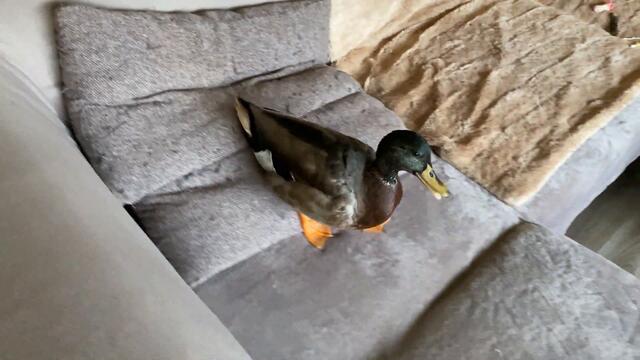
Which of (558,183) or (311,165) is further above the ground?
(311,165)

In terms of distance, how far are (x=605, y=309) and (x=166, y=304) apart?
69 centimetres

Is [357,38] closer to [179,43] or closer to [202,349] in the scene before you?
[179,43]

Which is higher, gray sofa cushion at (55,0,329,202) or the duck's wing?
gray sofa cushion at (55,0,329,202)

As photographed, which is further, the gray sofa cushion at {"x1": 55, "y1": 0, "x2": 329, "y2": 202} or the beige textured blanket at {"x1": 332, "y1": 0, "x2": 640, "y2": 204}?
the beige textured blanket at {"x1": 332, "y1": 0, "x2": 640, "y2": 204}

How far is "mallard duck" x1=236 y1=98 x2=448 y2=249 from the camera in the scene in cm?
100

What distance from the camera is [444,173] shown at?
121cm

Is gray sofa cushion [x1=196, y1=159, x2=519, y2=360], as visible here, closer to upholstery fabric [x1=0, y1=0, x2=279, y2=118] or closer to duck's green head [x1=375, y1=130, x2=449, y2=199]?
duck's green head [x1=375, y1=130, x2=449, y2=199]

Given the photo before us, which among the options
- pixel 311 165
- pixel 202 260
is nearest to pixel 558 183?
pixel 311 165

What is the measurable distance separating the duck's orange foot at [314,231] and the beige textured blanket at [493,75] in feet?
1.09

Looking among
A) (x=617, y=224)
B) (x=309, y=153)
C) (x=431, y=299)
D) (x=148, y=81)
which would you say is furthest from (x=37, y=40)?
(x=617, y=224)

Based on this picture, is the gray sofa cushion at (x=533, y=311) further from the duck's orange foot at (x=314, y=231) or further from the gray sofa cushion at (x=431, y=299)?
the duck's orange foot at (x=314, y=231)

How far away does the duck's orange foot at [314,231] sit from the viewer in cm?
107

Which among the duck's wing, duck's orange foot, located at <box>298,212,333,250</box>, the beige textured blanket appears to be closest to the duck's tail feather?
the duck's wing

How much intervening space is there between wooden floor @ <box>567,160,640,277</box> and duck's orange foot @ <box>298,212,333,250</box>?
0.83m
